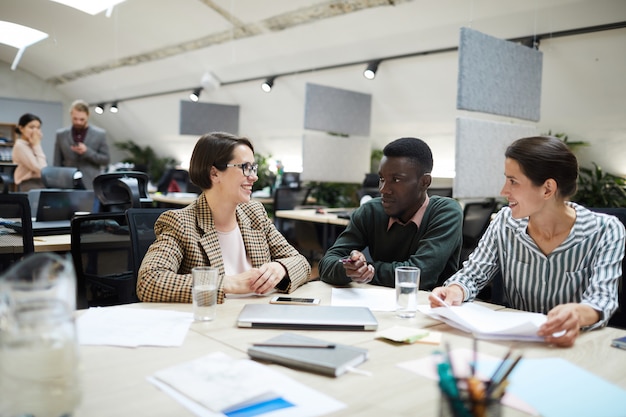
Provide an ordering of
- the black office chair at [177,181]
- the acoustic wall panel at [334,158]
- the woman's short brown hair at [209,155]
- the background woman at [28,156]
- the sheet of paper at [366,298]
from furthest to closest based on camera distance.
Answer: the black office chair at [177,181]
the acoustic wall panel at [334,158]
the background woman at [28,156]
the woman's short brown hair at [209,155]
the sheet of paper at [366,298]

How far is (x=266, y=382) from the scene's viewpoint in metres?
0.90

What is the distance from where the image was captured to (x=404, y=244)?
2.01 meters

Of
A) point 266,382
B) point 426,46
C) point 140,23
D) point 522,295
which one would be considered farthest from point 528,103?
point 140,23

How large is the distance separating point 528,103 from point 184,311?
3092 mm

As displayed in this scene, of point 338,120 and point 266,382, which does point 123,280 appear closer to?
point 266,382

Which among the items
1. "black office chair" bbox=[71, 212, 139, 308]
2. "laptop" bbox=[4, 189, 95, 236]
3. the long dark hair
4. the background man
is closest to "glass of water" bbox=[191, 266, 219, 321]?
"black office chair" bbox=[71, 212, 139, 308]

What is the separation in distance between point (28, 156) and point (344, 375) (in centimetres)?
406

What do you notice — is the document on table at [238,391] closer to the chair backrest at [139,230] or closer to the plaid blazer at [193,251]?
the plaid blazer at [193,251]

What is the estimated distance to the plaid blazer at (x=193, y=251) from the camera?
4.77 feet

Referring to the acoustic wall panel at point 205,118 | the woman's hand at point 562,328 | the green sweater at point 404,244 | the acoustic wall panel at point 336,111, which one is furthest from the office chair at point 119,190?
the acoustic wall panel at point 205,118

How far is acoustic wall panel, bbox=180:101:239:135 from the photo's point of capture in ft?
23.3

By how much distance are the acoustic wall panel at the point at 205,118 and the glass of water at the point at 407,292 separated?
5.97 meters

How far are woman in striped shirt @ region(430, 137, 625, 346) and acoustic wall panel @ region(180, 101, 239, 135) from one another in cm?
583

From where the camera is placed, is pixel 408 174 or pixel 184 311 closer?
pixel 184 311
